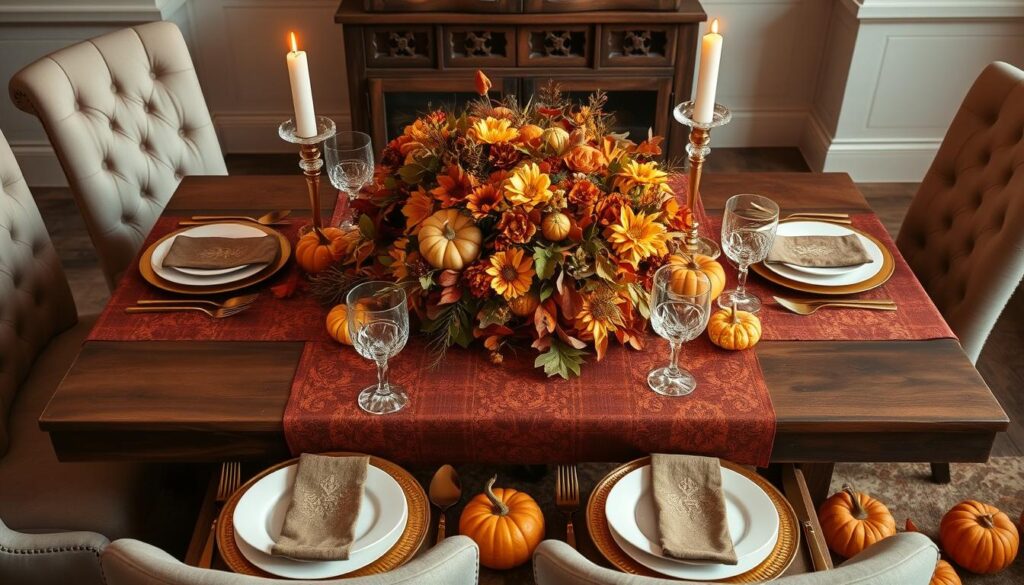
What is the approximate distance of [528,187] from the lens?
1457mm

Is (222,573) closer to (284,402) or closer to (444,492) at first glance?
(284,402)

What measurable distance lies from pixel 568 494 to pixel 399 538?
31 cm

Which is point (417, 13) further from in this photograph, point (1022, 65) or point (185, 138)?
point (1022, 65)

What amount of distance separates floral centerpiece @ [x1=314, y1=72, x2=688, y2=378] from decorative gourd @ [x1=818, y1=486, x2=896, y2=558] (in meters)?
0.67

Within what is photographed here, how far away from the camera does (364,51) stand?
3.13 metres

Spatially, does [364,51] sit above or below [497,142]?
below

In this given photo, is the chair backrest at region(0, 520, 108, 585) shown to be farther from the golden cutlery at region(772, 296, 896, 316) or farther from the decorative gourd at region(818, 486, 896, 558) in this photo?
the decorative gourd at region(818, 486, 896, 558)

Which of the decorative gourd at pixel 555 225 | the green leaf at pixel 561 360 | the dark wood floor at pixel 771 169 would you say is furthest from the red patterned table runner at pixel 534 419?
the dark wood floor at pixel 771 169

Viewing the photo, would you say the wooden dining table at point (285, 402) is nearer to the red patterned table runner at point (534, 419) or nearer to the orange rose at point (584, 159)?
the red patterned table runner at point (534, 419)

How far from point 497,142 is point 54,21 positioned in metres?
2.52

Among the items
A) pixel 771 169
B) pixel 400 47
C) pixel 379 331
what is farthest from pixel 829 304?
pixel 771 169

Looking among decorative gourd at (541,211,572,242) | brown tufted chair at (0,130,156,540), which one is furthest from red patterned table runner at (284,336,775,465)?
brown tufted chair at (0,130,156,540)

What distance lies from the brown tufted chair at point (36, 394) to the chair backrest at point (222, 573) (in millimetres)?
622

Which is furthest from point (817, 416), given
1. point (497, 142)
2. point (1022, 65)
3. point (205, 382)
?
point (1022, 65)
